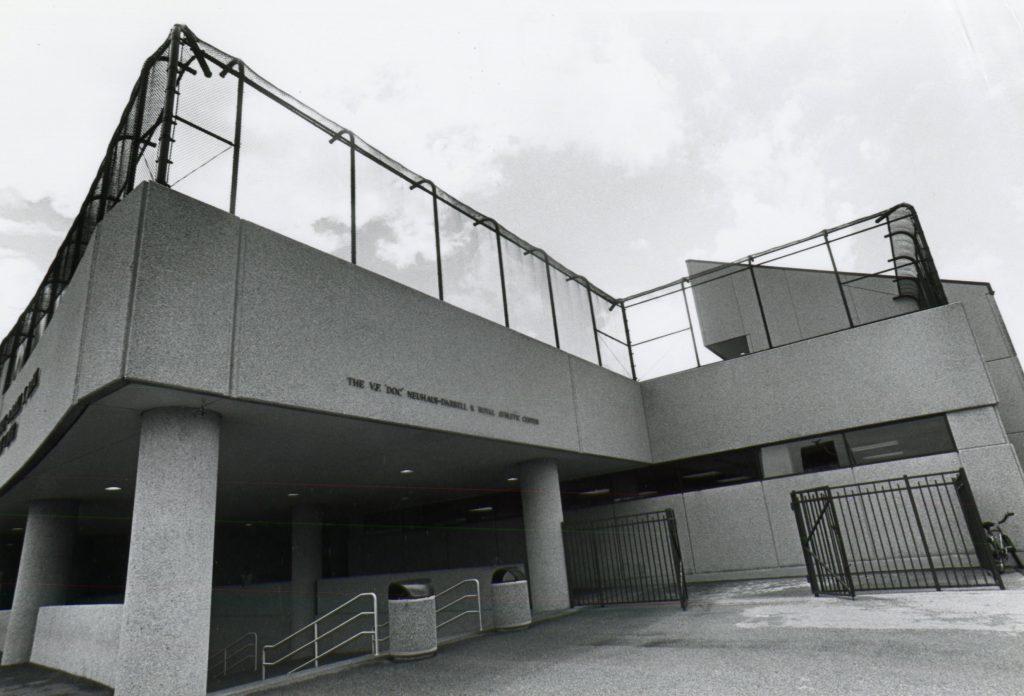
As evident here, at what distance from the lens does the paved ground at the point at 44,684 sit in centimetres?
909

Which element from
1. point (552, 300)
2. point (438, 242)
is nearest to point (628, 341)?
point (552, 300)

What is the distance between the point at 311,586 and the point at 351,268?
1370 centimetres

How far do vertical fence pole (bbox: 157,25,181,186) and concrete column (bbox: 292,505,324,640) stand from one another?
45.8 feet

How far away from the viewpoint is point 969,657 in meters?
5.86

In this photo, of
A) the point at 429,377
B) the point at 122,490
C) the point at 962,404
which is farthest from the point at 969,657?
the point at 122,490

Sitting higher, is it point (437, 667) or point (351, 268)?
point (351, 268)

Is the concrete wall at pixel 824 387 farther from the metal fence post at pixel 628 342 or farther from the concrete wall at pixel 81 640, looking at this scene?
the concrete wall at pixel 81 640

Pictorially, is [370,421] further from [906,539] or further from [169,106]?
[906,539]

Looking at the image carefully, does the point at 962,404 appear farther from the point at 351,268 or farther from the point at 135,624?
the point at 135,624

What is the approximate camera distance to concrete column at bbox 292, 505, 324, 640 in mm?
19198

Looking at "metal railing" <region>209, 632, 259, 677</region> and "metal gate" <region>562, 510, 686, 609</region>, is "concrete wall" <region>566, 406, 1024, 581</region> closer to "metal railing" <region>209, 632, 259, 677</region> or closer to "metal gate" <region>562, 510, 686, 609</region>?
"metal gate" <region>562, 510, 686, 609</region>

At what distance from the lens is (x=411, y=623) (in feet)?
29.5

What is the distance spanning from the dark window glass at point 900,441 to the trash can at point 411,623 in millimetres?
11675

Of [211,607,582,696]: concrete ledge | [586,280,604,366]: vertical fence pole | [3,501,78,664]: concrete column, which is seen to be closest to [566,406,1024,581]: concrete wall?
[586,280,604,366]: vertical fence pole
